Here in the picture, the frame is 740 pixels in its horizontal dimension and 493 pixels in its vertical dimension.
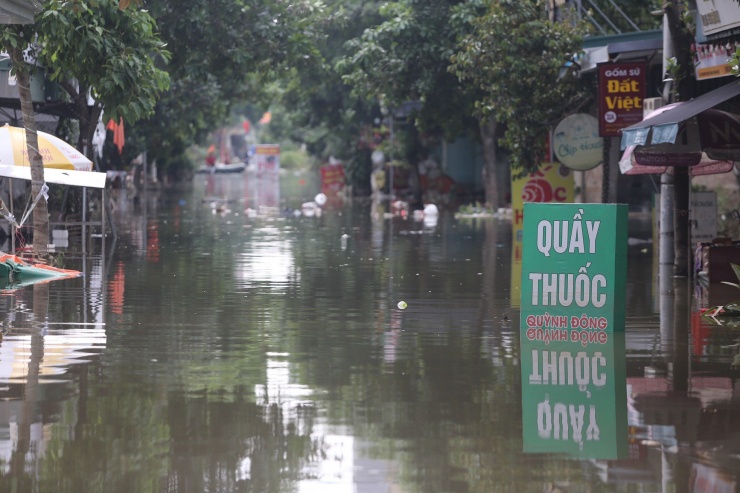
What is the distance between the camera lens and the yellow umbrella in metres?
21.2

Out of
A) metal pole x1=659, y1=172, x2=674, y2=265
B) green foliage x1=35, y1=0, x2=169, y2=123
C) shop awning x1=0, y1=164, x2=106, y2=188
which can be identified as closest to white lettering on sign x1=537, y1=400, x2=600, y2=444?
metal pole x1=659, y1=172, x2=674, y2=265

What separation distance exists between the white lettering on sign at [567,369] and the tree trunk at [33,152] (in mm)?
10222

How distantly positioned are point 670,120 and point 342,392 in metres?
7.73

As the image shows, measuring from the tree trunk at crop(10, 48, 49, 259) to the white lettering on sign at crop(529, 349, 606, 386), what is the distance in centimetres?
1022

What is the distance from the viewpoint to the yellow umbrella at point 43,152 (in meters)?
21.2

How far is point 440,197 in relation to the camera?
148ft

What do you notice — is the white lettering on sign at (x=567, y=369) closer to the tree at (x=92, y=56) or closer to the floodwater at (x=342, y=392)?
the floodwater at (x=342, y=392)

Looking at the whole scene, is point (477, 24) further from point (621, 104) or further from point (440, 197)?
point (440, 197)

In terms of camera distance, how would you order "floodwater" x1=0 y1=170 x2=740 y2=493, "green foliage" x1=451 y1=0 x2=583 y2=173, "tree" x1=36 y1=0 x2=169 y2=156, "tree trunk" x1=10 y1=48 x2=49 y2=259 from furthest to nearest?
"green foliage" x1=451 y1=0 x2=583 y2=173 → "tree" x1=36 y1=0 x2=169 y2=156 → "tree trunk" x1=10 y1=48 x2=49 y2=259 → "floodwater" x1=0 y1=170 x2=740 y2=493

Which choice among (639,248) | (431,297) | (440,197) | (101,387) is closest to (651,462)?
(101,387)

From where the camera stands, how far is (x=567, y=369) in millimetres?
10016

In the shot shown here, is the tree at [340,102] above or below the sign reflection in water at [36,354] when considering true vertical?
above

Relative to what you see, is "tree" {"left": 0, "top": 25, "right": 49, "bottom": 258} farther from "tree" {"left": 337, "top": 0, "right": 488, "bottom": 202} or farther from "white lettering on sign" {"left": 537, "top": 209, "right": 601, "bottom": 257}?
"tree" {"left": 337, "top": 0, "right": 488, "bottom": 202}

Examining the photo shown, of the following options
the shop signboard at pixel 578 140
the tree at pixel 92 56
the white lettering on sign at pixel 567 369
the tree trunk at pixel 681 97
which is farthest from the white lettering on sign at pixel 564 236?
the shop signboard at pixel 578 140
